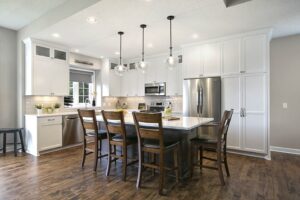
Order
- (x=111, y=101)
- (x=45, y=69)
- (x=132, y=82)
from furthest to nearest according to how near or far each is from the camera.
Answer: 1. (x=111, y=101)
2. (x=132, y=82)
3. (x=45, y=69)

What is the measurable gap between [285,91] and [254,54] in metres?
1.34

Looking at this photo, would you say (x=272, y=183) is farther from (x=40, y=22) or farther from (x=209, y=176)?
(x=40, y=22)

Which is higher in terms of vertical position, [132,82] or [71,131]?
[132,82]

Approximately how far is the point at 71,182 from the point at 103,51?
3817mm

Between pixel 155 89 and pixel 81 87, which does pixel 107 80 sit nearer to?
pixel 81 87

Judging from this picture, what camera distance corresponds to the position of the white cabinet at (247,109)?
147 inches

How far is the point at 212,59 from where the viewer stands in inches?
170

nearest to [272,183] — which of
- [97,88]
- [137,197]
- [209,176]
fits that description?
[209,176]

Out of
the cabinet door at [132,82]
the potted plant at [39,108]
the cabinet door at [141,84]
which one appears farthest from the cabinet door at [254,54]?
the potted plant at [39,108]

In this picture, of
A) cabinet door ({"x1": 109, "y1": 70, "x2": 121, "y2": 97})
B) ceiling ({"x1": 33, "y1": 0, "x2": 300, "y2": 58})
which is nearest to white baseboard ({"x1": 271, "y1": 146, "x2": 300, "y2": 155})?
ceiling ({"x1": 33, "y1": 0, "x2": 300, "y2": 58})

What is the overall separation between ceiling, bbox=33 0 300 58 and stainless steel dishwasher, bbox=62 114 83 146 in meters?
1.94

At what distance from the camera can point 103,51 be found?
536cm

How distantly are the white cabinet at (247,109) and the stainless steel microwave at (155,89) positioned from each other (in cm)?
189

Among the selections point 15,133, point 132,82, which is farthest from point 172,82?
point 15,133
